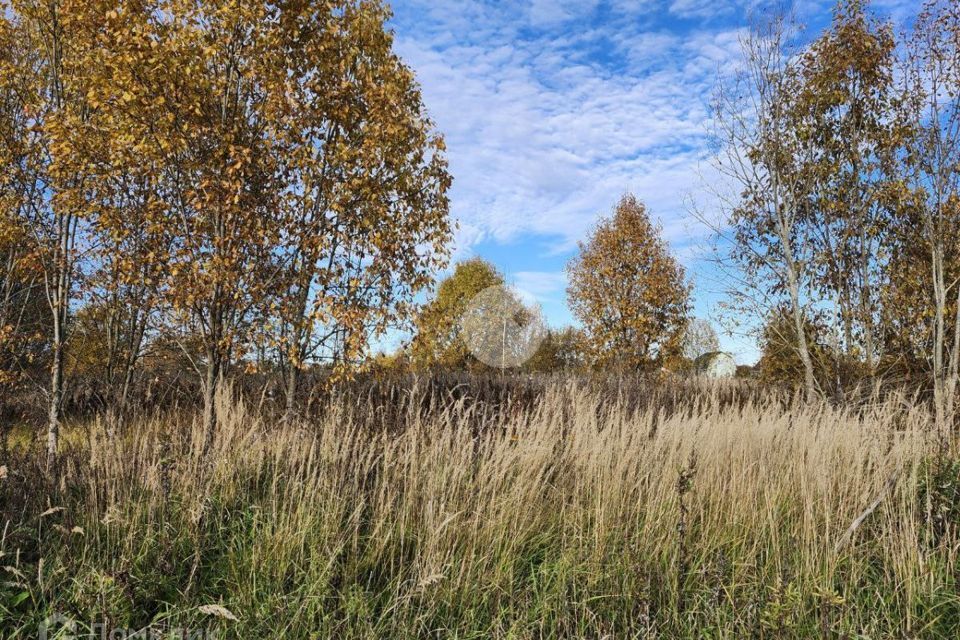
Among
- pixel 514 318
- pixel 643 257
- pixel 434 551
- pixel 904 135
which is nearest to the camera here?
pixel 434 551

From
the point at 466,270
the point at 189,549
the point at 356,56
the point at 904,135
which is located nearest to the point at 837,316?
the point at 904,135

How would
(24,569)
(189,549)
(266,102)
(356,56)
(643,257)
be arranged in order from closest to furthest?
1. (24,569)
2. (189,549)
3. (266,102)
4. (356,56)
5. (643,257)

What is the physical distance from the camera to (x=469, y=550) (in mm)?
3578

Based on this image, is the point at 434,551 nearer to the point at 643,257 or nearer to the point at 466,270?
the point at 643,257

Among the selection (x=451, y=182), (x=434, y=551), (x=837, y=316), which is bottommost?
(x=434, y=551)

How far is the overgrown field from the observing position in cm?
301

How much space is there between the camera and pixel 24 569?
3.18 metres

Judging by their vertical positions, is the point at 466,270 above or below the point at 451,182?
above

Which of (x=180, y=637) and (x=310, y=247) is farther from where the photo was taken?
(x=310, y=247)

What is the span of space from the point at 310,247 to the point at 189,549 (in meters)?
3.65

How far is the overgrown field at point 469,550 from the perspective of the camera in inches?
118

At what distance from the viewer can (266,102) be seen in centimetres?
605

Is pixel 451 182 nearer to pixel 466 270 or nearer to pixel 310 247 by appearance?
pixel 310 247

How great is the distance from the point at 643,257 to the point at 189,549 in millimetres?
17160
